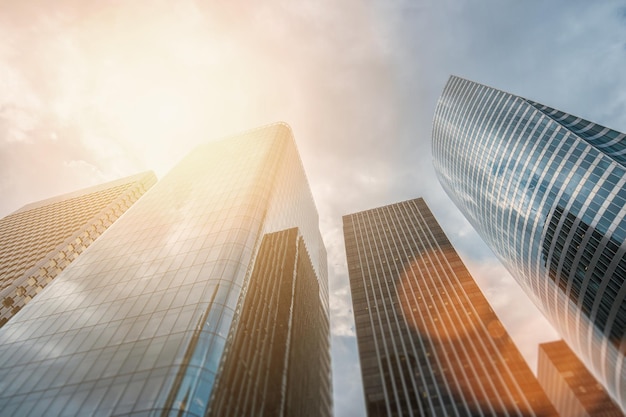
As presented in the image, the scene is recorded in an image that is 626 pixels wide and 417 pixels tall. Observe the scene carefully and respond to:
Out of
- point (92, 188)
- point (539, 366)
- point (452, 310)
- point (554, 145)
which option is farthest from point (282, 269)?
point (539, 366)

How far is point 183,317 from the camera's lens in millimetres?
39562

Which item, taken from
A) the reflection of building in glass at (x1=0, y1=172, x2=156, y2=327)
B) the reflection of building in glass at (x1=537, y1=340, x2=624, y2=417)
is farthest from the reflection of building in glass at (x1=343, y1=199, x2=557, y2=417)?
the reflection of building in glass at (x1=537, y1=340, x2=624, y2=417)

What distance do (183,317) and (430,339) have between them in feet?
220

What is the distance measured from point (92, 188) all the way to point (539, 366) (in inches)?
9735

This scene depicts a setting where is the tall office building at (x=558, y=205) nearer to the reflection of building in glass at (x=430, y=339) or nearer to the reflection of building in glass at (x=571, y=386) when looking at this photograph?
the reflection of building in glass at (x=430, y=339)

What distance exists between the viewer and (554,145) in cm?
9081

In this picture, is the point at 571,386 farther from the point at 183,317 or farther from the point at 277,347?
the point at 183,317

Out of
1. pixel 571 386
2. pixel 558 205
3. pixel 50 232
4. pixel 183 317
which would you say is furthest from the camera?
pixel 571 386

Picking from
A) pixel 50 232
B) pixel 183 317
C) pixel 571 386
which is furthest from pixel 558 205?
pixel 50 232

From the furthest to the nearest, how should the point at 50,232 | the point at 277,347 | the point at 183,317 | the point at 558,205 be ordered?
the point at 50,232
the point at 558,205
the point at 277,347
the point at 183,317

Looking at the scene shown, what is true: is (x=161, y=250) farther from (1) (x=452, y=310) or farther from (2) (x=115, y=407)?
(1) (x=452, y=310)

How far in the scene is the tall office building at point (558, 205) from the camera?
247ft

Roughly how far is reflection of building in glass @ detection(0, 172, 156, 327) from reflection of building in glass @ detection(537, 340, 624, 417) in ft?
651

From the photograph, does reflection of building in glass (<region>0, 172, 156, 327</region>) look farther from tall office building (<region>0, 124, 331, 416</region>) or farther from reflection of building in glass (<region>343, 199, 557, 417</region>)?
reflection of building in glass (<region>343, 199, 557, 417</region>)
